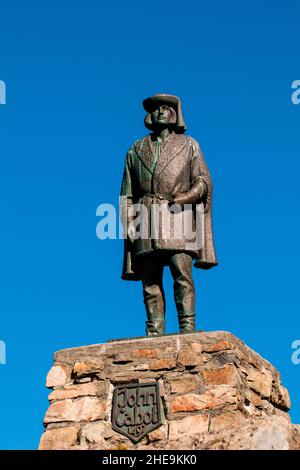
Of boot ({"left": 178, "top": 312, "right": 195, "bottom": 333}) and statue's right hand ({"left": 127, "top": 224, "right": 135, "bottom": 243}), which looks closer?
boot ({"left": 178, "top": 312, "right": 195, "bottom": 333})

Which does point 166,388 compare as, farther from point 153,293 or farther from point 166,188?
point 166,188

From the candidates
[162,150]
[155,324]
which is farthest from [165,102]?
[155,324]

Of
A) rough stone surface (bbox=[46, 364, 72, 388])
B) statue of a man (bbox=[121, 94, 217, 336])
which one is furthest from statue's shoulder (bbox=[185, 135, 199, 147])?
rough stone surface (bbox=[46, 364, 72, 388])

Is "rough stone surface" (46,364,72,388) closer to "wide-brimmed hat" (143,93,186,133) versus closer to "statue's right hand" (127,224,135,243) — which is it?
"statue's right hand" (127,224,135,243)

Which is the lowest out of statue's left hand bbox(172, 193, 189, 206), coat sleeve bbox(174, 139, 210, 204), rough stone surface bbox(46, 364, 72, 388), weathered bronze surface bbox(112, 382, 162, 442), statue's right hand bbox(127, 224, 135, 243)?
weathered bronze surface bbox(112, 382, 162, 442)

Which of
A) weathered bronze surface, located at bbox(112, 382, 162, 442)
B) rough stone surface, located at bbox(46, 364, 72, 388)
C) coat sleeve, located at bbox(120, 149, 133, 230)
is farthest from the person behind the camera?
coat sleeve, located at bbox(120, 149, 133, 230)

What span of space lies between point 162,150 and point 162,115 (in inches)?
13.8

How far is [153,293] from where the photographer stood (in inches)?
326

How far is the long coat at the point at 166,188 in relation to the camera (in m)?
8.27

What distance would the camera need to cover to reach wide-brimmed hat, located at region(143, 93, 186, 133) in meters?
8.63

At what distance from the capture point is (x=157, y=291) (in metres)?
8.30
